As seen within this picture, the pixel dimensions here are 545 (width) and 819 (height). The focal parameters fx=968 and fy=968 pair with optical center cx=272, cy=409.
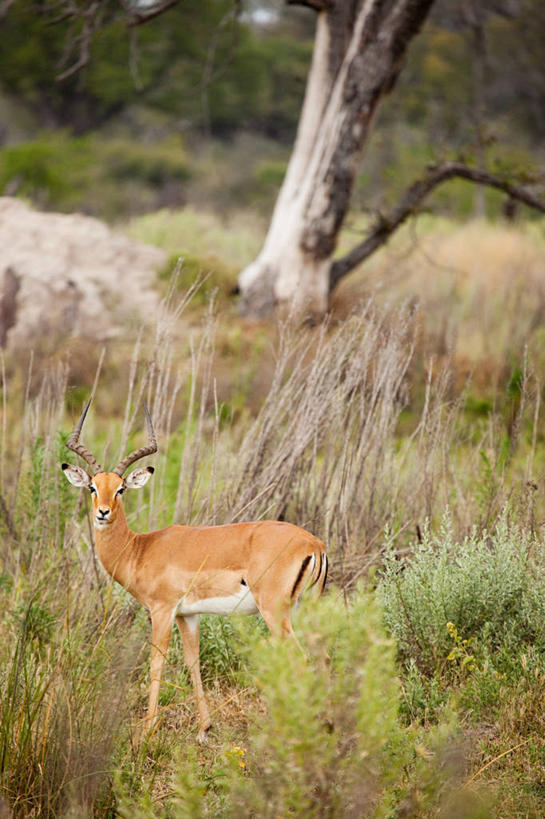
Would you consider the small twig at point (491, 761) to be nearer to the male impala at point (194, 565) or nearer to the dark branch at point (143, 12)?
the male impala at point (194, 565)

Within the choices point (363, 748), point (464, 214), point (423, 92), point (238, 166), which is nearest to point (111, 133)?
point (238, 166)

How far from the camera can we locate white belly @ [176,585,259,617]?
11.0 feet

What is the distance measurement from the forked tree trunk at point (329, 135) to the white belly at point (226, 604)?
5.11 m

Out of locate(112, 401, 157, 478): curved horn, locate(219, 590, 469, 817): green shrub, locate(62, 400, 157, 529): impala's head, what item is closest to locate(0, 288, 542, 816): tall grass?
locate(219, 590, 469, 817): green shrub

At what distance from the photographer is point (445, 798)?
9.66ft

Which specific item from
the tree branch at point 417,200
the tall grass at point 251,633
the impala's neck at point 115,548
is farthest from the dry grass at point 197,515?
the tree branch at point 417,200

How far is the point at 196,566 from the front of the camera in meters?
3.42

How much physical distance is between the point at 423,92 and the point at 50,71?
1044 cm

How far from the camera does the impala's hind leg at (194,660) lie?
3.52 metres

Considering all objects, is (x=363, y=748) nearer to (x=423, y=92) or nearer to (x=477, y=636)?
(x=477, y=636)

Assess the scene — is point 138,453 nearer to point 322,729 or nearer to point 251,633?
point 251,633

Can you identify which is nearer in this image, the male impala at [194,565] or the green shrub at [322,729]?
the green shrub at [322,729]

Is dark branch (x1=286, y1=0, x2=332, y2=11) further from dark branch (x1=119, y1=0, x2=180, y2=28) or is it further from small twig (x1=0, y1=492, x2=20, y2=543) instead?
small twig (x1=0, y1=492, x2=20, y2=543)

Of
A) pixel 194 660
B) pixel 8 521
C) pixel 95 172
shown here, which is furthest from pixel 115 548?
pixel 95 172
